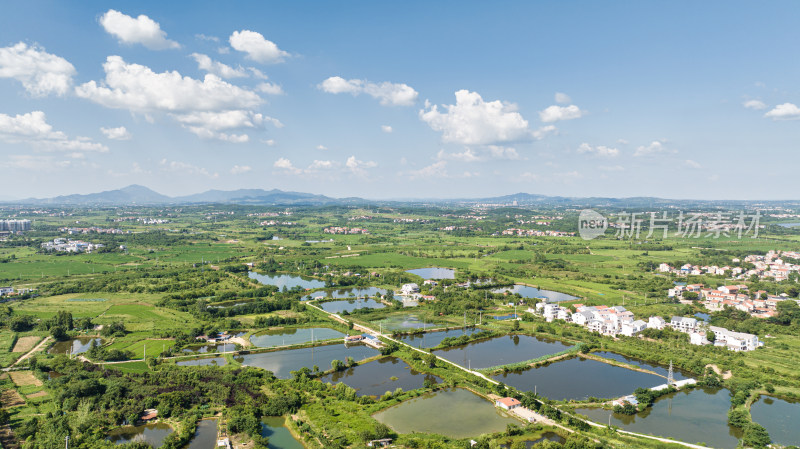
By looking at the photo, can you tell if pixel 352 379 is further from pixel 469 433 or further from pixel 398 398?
pixel 469 433

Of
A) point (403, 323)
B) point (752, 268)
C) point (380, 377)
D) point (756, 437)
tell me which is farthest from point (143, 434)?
point (752, 268)

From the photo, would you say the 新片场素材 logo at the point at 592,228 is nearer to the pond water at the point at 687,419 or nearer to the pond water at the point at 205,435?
the pond water at the point at 687,419

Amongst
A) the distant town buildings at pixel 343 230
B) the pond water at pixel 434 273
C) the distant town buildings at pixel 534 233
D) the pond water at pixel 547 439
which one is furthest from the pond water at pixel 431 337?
the distant town buildings at pixel 343 230

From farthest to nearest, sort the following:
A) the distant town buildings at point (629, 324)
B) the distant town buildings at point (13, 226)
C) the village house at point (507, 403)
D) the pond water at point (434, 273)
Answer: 1. the distant town buildings at point (13, 226)
2. the pond water at point (434, 273)
3. the distant town buildings at point (629, 324)
4. the village house at point (507, 403)

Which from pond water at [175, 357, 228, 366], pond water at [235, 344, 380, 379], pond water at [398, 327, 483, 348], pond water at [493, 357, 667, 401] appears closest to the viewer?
pond water at [493, 357, 667, 401]

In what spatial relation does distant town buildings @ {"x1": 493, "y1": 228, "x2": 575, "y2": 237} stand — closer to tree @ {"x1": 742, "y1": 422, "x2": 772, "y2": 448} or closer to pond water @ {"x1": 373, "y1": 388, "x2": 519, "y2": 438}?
pond water @ {"x1": 373, "y1": 388, "x2": 519, "y2": 438}

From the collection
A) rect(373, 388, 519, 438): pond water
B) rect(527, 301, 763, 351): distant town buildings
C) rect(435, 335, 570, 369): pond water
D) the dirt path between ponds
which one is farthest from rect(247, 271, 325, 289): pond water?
the dirt path between ponds
